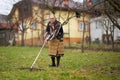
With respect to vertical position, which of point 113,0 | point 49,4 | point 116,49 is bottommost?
point 116,49

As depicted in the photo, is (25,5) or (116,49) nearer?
(116,49)

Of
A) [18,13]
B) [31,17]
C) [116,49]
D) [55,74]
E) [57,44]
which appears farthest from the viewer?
[18,13]

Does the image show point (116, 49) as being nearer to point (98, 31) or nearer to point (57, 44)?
point (57, 44)

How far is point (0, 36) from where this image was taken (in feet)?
148

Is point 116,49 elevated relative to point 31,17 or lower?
lower

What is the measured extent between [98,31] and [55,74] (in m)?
36.1

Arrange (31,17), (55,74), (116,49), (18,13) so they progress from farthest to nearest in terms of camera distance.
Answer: (18,13), (31,17), (116,49), (55,74)

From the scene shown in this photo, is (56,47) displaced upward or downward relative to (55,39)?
downward

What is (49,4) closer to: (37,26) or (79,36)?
(37,26)

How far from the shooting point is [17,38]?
5044cm

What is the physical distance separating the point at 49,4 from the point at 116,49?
1097 centimetres

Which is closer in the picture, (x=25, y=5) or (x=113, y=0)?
(x=113, y=0)

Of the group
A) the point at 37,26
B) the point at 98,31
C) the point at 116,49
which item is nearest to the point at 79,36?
the point at 98,31

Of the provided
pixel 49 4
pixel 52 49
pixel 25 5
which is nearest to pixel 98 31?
pixel 25 5
